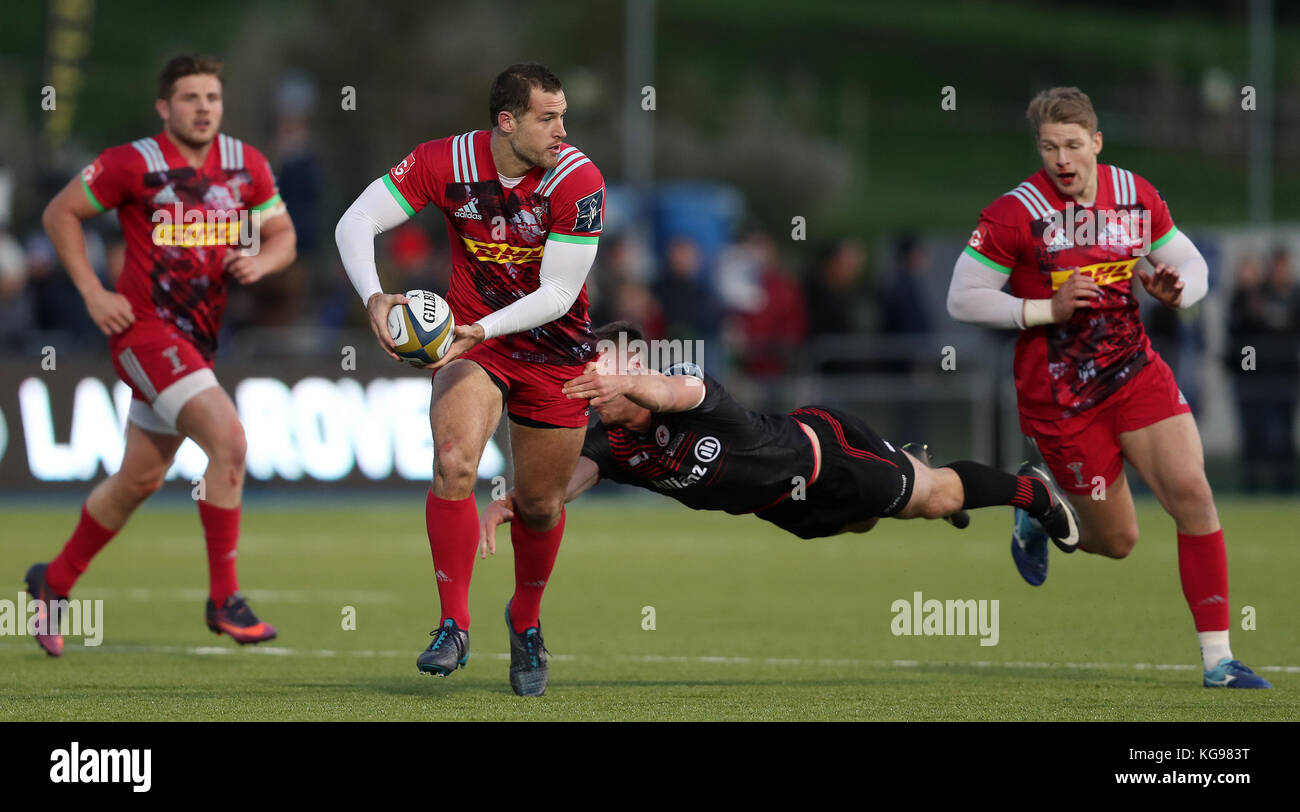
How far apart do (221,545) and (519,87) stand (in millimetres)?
3103

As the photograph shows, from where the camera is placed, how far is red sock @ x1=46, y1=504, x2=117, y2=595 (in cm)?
946

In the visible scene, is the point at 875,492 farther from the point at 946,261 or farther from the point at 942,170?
the point at 942,170

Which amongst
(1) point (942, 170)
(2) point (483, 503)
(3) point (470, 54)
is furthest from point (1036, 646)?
(1) point (942, 170)

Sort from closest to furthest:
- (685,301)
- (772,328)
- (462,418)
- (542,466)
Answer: (462,418) < (542,466) < (685,301) < (772,328)

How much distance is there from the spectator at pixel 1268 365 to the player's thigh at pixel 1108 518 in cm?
1145

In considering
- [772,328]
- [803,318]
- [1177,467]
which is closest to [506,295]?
[1177,467]

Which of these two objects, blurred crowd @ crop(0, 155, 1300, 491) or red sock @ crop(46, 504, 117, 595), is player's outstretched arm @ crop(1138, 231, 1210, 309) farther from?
blurred crowd @ crop(0, 155, 1300, 491)

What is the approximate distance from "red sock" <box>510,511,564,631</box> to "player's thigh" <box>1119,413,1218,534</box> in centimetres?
252

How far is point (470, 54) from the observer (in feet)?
180

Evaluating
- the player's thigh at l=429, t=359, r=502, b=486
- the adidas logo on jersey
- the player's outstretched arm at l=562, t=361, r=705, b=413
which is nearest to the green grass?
the player's thigh at l=429, t=359, r=502, b=486

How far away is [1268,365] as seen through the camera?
1972cm

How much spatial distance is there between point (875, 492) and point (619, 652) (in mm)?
1724

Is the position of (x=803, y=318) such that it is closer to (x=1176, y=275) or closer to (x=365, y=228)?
(x=1176, y=275)

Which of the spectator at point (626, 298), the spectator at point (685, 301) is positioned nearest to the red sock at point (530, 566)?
the spectator at point (626, 298)
